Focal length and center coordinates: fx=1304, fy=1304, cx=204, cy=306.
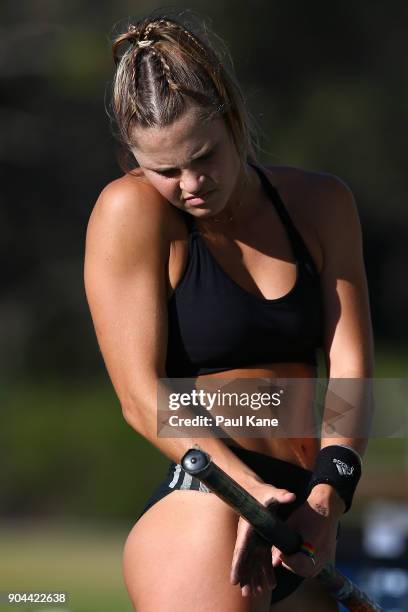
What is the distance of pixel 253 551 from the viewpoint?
9.84ft

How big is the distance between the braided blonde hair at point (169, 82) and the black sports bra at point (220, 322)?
285 millimetres

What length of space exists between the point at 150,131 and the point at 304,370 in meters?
0.75

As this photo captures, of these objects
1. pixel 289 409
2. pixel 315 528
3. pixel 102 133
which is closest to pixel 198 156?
pixel 289 409

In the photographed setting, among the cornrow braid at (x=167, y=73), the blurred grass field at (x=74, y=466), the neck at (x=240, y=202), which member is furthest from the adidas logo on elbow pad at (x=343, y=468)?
the blurred grass field at (x=74, y=466)

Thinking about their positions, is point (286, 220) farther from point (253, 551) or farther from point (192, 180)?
point (253, 551)

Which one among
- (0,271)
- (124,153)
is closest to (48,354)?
(0,271)

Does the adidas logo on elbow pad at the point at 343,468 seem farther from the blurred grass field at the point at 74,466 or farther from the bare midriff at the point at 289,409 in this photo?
the blurred grass field at the point at 74,466

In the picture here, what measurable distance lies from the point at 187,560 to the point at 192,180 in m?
0.89

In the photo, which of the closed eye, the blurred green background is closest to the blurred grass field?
the blurred green background

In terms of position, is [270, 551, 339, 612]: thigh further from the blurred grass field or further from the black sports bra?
the blurred grass field

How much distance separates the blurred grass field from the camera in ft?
43.3

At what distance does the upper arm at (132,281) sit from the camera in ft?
10.2

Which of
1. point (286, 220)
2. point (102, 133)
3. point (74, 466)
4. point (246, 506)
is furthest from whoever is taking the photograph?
point (102, 133)

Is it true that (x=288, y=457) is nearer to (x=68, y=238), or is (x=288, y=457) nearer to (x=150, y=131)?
(x=150, y=131)
